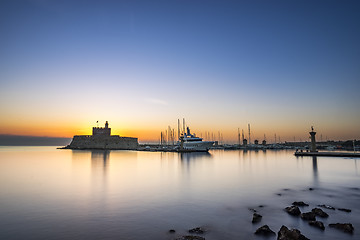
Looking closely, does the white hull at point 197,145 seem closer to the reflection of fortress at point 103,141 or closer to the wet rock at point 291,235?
the reflection of fortress at point 103,141

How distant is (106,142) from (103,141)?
8.56 ft

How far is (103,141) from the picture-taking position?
478 ft

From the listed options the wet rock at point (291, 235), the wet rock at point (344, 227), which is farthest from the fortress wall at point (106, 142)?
the wet rock at point (291, 235)

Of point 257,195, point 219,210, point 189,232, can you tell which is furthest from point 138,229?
point 257,195

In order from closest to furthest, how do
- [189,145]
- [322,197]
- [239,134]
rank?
[322,197] → [189,145] → [239,134]

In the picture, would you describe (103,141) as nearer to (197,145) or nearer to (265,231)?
(197,145)

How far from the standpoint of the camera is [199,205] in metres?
14.6

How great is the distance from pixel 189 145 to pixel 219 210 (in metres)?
83.4

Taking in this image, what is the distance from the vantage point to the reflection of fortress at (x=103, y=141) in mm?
144875

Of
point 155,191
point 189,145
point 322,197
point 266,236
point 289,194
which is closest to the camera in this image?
→ point 266,236

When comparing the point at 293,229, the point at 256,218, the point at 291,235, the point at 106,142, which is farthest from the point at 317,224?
the point at 106,142

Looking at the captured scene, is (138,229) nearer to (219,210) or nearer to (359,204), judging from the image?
(219,210)

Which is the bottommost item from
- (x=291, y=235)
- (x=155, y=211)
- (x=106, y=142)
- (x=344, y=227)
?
(x=155, y=211)

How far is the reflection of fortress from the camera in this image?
475 ft
